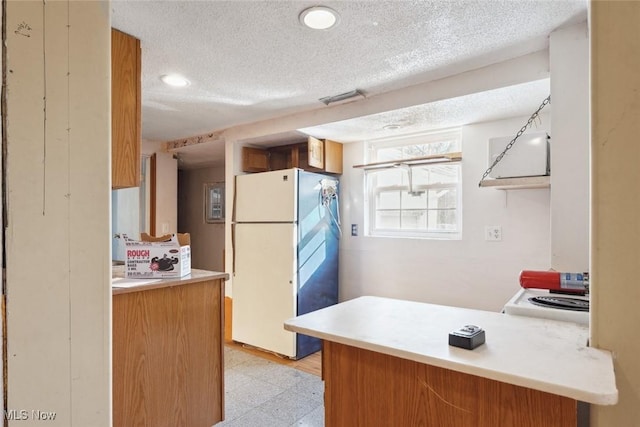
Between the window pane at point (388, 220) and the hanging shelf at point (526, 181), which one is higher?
the hanging shelf at point (526, 181)

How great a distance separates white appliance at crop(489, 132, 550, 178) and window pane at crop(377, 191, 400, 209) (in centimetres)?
128

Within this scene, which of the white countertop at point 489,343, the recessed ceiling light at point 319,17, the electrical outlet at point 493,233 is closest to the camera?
the white countertop at point 489,343

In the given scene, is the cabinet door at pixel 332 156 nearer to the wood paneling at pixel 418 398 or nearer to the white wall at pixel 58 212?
the wood paneling at pixel 418 398

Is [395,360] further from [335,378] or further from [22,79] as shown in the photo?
[22,79]

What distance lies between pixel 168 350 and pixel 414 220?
2.28 meters

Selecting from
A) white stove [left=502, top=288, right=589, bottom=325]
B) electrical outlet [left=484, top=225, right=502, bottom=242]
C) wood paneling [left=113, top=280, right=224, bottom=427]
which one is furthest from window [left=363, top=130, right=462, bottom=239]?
wood paneling [left=113, top=280, right=224, bottom=427]

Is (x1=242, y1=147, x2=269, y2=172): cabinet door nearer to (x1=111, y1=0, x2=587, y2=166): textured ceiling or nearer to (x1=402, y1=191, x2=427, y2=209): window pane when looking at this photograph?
(x1=111, y1=0, x2=587, y2=166): textured ceiling

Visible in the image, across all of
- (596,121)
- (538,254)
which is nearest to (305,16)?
(596,121)

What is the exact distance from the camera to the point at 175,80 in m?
2.40

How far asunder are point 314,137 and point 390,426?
8.79ft

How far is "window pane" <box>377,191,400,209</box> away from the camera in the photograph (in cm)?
343

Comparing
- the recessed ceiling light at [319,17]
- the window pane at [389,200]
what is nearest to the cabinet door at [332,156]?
the window pane at [389,200]

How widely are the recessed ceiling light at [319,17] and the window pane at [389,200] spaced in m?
1.96

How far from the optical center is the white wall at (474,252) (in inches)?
106
